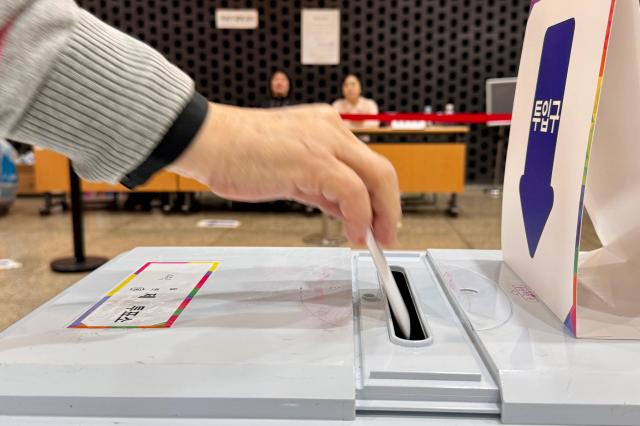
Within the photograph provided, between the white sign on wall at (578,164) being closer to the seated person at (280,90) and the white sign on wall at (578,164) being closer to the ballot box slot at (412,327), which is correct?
the ballot box slot at (412,327)

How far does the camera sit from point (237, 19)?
19.4ft

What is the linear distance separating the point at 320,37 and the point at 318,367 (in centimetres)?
590

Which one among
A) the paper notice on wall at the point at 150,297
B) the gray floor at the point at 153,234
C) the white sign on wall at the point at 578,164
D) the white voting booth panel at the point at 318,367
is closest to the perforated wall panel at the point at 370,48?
the gray floor at the point at 153,234

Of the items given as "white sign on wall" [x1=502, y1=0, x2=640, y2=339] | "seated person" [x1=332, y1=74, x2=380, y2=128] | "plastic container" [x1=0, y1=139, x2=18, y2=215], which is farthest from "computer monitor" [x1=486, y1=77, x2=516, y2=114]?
"white sign on wall" [x1=502, y1=0, x2=640, y2=339]

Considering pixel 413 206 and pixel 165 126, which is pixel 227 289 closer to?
pixel 165 126

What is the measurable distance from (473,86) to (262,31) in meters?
2.53

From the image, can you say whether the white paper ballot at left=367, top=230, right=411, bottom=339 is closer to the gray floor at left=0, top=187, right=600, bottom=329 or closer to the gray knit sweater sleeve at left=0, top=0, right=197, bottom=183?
the gray knit sweater sleeve at left=0, top=0, right=197, bottom=183

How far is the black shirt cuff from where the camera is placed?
44 cm

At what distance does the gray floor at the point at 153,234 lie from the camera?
2.45 meters

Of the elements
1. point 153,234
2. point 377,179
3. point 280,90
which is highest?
point 280,90

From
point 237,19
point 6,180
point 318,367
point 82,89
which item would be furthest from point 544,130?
point 237,19

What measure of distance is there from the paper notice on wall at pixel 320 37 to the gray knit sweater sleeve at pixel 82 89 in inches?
227

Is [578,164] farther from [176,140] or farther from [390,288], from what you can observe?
[176,140]

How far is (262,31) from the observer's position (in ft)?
19.5
